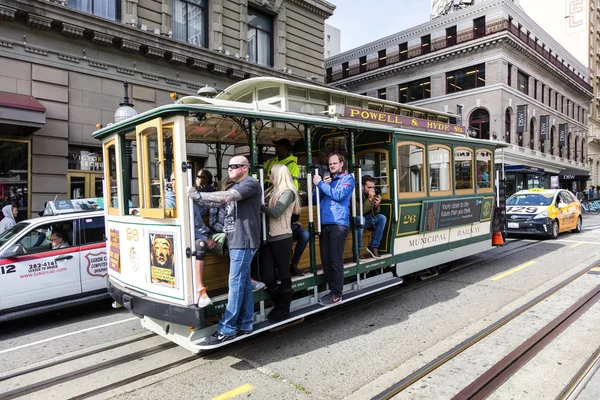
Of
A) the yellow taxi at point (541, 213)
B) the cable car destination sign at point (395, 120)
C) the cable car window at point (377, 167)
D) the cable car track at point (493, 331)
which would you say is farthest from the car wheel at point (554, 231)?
the cable car window at point (377, 167)

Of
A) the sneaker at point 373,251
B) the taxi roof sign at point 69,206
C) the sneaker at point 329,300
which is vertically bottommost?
the sneaker at point 329,300

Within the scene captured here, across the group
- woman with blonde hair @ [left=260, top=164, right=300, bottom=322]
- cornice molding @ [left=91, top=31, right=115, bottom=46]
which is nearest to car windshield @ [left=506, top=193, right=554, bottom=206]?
woman with blonde hair @ [left=260, top=164, right=300, bottom=322]

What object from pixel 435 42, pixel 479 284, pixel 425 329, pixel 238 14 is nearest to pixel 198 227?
pixel 425 329

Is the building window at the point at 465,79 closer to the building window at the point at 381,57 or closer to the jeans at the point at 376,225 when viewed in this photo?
the building window at the point at 381,57

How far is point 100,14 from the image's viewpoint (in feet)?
43.2

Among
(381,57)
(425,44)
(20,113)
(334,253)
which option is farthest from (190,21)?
(381,57)

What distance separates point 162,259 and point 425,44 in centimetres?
3833

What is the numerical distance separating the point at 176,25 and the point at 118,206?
12.0 m

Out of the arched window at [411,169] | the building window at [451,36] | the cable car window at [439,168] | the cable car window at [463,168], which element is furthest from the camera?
the building window at [451,36]

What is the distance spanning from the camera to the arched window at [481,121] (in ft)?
109

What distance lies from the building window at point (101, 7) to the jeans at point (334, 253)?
39.1ft

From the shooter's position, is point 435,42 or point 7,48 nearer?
point 7,48

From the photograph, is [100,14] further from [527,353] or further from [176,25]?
[527,353]

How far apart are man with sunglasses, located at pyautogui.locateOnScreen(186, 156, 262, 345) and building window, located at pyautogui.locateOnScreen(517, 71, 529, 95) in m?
37.3
